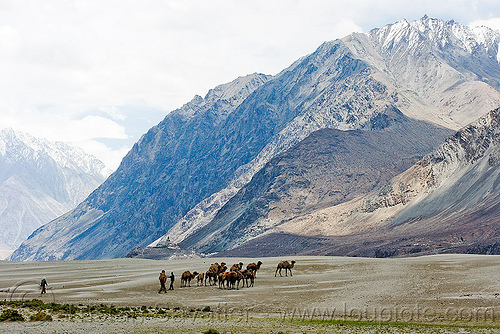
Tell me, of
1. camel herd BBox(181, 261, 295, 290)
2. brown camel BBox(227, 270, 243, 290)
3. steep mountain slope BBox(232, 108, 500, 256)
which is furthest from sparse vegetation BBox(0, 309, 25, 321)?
steep mountain slope BBox(232, 108, 500, 256)

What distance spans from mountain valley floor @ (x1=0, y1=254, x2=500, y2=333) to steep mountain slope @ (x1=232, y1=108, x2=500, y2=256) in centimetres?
6549

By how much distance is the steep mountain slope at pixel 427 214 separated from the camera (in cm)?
11450

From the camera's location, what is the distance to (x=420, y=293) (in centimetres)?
3353

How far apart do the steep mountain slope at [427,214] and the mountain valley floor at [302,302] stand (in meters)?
65.5

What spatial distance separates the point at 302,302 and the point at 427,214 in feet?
376

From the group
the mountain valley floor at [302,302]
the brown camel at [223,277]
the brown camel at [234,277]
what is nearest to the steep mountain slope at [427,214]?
the mountain valley floor at [302,302]

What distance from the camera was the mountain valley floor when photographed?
2520 cm

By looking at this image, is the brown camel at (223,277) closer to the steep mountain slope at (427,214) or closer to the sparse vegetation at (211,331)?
the sparse vegetation at (211,331)

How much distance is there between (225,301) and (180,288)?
9072 mm

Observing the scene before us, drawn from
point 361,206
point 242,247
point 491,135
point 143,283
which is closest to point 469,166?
point 491,135

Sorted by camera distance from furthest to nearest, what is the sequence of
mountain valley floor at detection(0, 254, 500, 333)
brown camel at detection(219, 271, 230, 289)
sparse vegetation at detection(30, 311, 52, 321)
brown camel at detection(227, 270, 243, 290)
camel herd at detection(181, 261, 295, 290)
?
brown camel at detection(219, 271, 230, 289), camel herd at detection(181, 261, 295, 290), brown camel at detection(227, 270, 243, 290), sparse vegetation at detection(30, 311, 52, 321), mountain valley floor at detection(0, 254, 500, 333)

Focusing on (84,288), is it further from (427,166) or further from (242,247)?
(427,166)

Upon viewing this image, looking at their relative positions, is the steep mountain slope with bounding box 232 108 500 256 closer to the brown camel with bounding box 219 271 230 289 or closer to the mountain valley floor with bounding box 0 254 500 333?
the mountain valley floor with bounding box 0 254 500 333

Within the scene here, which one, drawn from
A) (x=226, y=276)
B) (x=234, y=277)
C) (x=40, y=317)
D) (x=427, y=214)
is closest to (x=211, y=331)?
(x=40, y=317)
